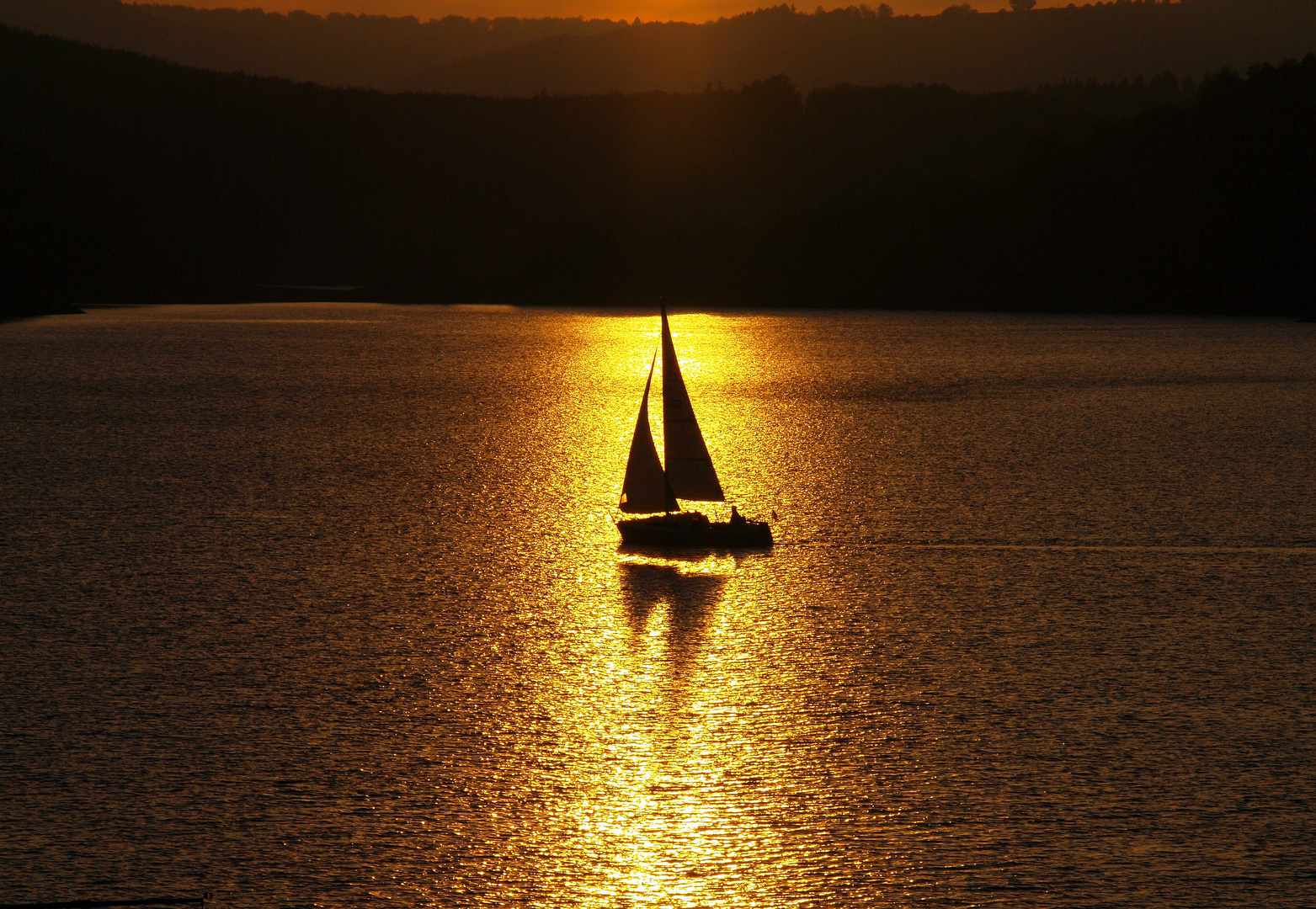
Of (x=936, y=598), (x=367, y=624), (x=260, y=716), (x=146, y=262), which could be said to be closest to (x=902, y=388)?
(x=936, y=598)

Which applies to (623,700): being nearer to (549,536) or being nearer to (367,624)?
(367,624)

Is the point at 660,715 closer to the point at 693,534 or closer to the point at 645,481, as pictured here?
the point at 693,534

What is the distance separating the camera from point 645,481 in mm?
24484

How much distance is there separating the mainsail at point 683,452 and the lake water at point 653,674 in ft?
5.86

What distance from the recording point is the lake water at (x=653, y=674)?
36.4 feet

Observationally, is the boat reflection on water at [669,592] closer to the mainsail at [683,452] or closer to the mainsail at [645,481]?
the mainsail at [645,481]

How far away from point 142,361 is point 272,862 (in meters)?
57.1

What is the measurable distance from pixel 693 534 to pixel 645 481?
1568 millimetres

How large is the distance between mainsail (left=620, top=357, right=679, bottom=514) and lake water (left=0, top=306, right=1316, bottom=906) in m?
1.28

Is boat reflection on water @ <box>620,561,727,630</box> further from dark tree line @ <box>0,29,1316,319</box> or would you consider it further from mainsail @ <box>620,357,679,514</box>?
dark tree line @ <box>0,29,1316,319</box>

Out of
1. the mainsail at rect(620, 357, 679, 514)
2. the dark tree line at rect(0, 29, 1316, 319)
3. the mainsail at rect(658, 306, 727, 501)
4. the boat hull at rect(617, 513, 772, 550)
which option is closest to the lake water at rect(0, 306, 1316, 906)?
the boat hull at rect(617, 513, 772, 550)

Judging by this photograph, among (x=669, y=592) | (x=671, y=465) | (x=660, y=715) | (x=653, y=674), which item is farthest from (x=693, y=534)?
(x=660, y=715)

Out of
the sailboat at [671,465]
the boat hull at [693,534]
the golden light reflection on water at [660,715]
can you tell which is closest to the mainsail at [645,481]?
the sailboat at [671,465]

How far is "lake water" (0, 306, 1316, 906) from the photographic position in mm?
11086
